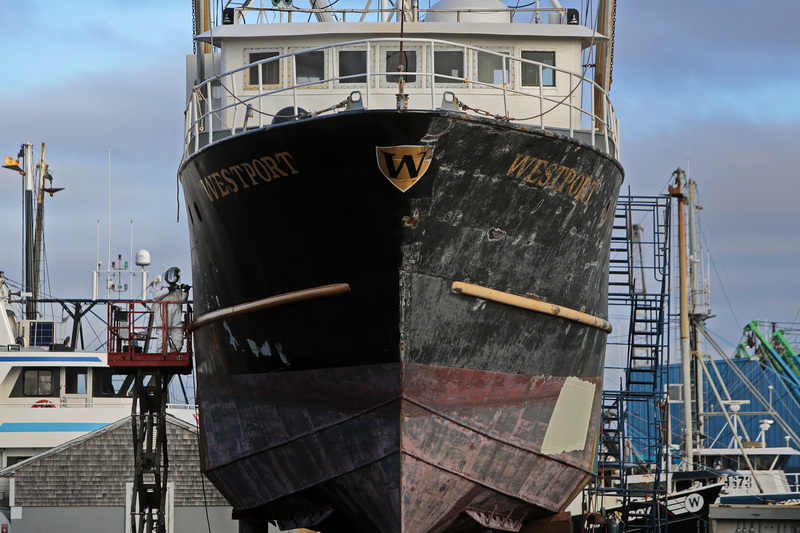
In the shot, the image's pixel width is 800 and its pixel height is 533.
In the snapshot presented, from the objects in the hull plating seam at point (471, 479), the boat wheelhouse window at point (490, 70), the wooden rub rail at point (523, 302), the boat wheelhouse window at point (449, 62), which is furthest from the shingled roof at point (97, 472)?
the wooden rub rail at point (523, 302)

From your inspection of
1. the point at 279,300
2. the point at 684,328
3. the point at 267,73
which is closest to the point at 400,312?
the point at 279,300

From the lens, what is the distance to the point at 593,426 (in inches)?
526

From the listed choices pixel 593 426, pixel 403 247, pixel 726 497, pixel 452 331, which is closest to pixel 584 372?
pixel 593 426

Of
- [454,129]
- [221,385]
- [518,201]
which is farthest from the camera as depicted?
[221,385]

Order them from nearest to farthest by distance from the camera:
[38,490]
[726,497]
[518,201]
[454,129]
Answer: [454,129]
[518,201]
[38,490]
[726,497]

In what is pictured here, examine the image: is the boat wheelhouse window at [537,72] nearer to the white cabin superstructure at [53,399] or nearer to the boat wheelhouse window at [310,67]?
the boat wheelhouse window at [310,67]

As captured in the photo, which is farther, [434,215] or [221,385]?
[221,385]

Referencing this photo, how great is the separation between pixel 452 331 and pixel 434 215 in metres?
1.20

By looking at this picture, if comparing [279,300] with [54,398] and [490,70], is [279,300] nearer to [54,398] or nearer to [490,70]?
[490,70]

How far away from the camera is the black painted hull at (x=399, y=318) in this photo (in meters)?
10.8

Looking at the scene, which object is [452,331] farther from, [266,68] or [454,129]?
[266,68]

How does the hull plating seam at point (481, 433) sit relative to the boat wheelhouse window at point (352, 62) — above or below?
below

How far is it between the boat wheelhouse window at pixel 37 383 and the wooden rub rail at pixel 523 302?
54.8ft

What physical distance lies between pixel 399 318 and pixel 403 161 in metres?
1.53
